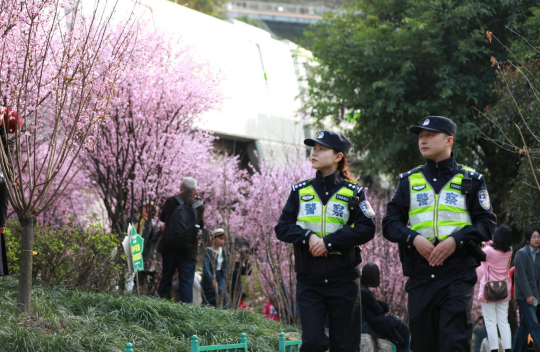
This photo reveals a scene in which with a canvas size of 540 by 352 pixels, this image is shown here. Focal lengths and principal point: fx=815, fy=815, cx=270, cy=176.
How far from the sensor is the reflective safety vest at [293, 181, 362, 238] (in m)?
6.15

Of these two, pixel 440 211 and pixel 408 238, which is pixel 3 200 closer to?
pixel 408 238

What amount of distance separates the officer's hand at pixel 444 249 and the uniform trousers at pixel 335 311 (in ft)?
2.61

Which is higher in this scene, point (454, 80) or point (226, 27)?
point (226, 27)

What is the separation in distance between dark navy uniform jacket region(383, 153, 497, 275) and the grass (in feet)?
8.96

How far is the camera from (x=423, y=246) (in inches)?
219

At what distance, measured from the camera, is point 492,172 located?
20297mm

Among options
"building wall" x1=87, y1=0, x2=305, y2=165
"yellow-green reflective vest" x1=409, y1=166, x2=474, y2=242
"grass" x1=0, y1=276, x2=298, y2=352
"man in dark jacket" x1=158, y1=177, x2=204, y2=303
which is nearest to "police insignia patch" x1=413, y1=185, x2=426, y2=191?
"yellow-green reflective vest" x1=409, y1=166, x2=474, y2=242

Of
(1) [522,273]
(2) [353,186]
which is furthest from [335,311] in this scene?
(1) [522,273]

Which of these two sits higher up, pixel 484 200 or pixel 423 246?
pixel 484 200

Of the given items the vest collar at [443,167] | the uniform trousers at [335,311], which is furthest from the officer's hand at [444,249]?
the uniform trousers at [335,311]

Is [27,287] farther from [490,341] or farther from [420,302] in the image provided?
[490,341]

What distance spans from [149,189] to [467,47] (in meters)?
9.42

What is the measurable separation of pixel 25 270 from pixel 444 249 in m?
4.03

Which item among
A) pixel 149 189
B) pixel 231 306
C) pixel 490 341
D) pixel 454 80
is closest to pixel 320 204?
pixel 490 341
